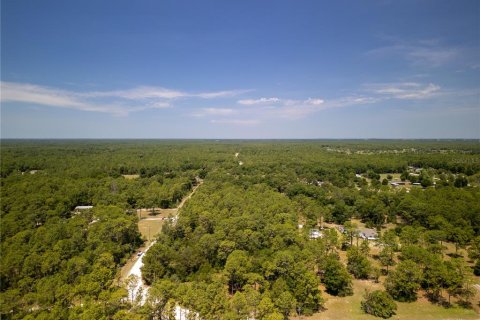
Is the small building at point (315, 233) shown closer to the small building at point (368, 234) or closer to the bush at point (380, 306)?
the small building at point (368, 234)

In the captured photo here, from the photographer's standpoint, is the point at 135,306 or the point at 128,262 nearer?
the point at 135,306

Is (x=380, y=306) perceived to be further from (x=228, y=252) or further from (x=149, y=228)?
(x=149, y=228)

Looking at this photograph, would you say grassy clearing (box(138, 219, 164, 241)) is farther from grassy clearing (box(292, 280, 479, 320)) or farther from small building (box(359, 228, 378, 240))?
small building (box(359, 228, 378, 240))

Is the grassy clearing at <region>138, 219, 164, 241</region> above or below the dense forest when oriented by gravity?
below

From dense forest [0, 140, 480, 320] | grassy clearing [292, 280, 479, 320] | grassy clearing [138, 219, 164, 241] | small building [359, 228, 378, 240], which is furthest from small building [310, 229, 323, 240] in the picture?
grassy clearing [138, 219, 164, 241]

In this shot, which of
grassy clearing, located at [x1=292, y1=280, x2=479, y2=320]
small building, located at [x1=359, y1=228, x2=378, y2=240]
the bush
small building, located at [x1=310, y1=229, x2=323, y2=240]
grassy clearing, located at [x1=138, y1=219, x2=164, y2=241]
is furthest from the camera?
grassy clearing, located at [x1=138, y1=219, x2=164, y2=241]

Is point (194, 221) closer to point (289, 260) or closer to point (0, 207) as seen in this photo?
point (289, 260)

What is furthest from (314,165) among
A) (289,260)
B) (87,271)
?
(87,271)
